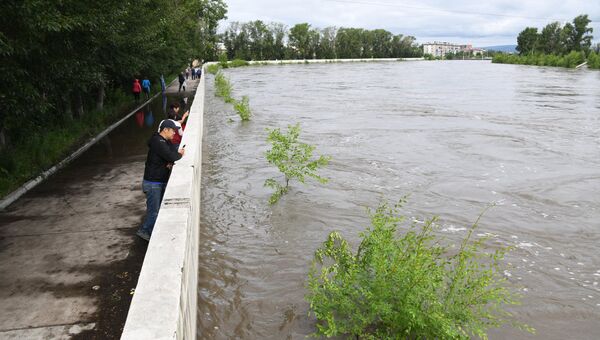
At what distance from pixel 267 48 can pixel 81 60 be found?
10367 centimetres

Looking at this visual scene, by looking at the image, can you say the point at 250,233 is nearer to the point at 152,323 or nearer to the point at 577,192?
the point at 152,323

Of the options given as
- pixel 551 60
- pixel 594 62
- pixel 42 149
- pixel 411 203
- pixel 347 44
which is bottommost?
pixel 411 203

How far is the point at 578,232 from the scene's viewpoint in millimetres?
7703

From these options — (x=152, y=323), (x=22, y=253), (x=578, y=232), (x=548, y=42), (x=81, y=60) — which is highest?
(x=548, y=42)

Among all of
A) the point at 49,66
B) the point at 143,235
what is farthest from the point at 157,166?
the point at 49,66

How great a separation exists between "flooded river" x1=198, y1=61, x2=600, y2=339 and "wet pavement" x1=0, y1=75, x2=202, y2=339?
1006mm

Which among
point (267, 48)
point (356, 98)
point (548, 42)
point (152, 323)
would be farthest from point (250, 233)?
point (548, 42)

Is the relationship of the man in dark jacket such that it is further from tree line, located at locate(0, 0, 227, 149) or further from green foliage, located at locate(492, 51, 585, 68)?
green foliage, located at locate(492, 51, 585, 68)

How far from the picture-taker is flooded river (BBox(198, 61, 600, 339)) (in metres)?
5.44

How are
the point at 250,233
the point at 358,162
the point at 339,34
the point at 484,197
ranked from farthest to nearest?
the point at 339,34, the point at 358,162, the point at 484,197, the point at 250,233

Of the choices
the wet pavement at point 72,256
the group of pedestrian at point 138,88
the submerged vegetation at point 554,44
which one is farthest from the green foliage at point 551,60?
the wet pavement at point 72,256

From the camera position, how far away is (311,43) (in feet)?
407

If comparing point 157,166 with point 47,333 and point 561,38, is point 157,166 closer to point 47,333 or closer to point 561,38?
point 47,333

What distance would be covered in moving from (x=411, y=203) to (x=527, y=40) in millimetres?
124610
